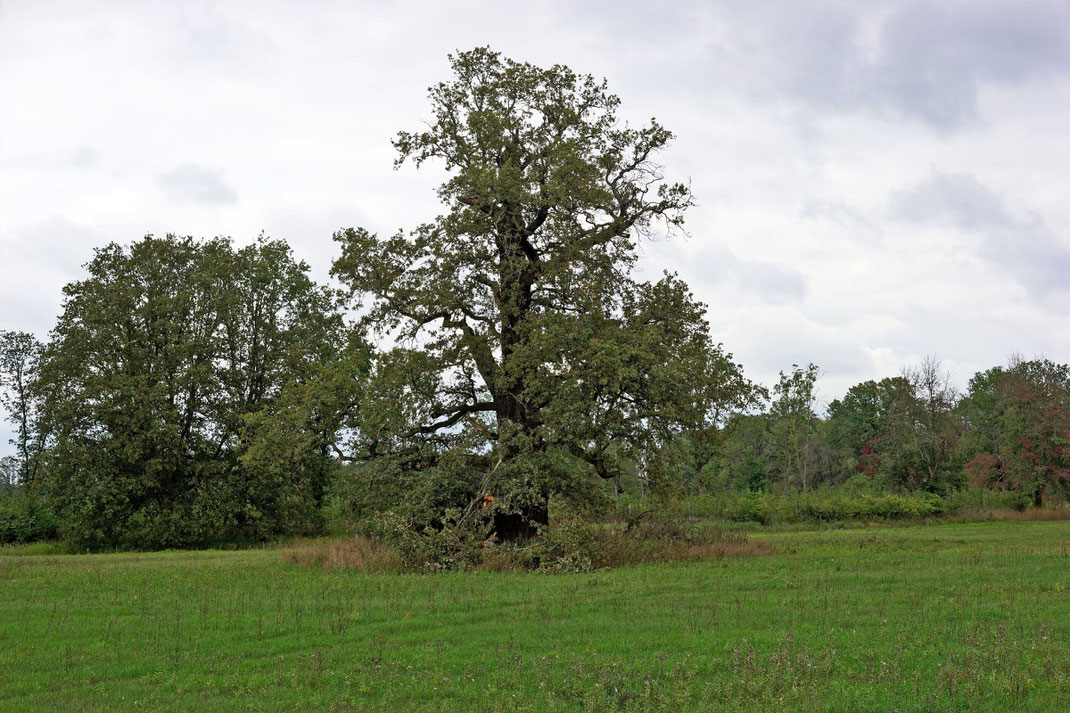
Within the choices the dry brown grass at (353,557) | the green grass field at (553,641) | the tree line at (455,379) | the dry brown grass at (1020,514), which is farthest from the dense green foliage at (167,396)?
the dry brown grass at (1020,514)

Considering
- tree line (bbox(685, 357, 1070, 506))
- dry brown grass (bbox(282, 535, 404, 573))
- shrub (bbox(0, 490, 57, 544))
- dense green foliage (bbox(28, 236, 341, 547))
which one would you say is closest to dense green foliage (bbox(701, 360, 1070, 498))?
tree line (bbox(685, 357, 1070, 506))

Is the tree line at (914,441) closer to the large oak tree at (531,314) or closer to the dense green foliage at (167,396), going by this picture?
the large oak tree at (531,314)

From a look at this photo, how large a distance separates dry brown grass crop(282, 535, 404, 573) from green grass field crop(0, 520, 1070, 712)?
260cm

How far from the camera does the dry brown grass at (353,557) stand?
22.9 meters

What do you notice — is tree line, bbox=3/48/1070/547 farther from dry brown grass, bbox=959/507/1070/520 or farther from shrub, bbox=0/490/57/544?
dry brown grass, bbox=959/507/1070/520

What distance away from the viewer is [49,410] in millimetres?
39375

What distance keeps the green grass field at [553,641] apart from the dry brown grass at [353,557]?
2.60 meters

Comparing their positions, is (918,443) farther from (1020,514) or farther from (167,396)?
(167,396)

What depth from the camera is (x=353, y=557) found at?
77.8 ft

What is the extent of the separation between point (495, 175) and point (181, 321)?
77.9ft

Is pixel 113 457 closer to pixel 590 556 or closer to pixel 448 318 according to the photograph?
pixel 448 318

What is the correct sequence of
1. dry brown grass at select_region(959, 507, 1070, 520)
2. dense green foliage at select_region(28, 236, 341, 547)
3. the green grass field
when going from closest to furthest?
the green grass field
dense green foliage at select_region(28, 236, 341, 547)
dry brown grass at select_region(959, 507, 1070, 520)

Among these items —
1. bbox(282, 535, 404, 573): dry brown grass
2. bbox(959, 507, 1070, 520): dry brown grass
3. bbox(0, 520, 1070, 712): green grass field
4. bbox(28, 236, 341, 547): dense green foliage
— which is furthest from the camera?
bbox(959, 507, 1070, 520): dry brown grass

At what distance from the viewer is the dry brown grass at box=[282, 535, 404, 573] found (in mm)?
22859
